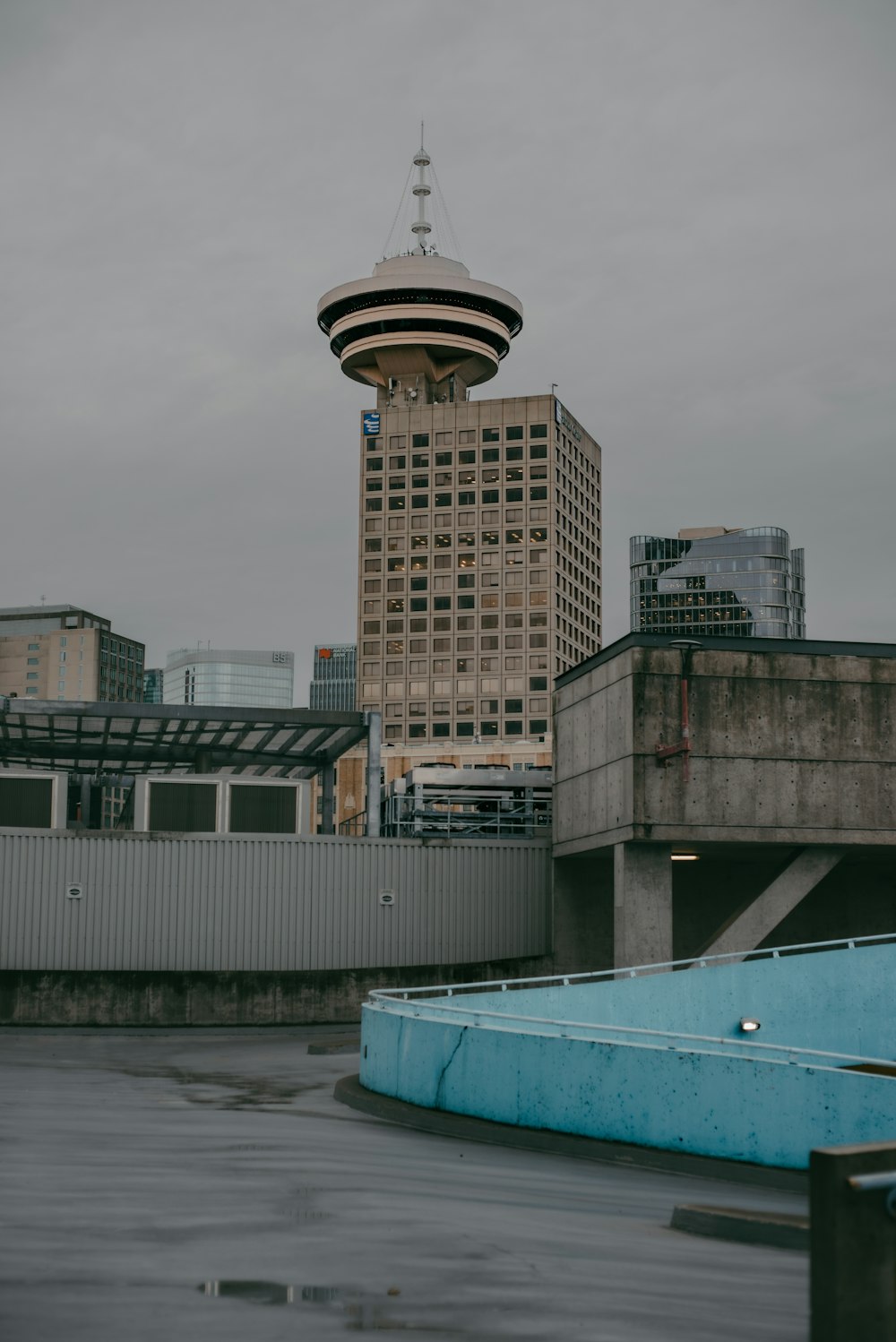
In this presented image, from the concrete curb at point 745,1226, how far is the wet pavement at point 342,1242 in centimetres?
13

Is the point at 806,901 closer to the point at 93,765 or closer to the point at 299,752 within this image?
the point at 299,752

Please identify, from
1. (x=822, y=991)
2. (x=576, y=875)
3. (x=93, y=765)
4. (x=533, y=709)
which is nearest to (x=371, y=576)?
(x=533, y=709)

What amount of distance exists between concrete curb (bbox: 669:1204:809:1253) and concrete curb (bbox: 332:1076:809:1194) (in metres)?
3.91

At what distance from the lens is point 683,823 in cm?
3509

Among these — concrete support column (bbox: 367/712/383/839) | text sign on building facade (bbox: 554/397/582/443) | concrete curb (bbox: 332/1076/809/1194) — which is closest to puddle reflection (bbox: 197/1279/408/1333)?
concrete curb (bbox: 332/1076/809/1194)

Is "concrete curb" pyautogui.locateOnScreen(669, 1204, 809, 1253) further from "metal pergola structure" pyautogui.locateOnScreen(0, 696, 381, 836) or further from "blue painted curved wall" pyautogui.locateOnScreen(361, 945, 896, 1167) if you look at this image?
"metal pergola structure" pyautogui.locateOnScreen(0, 696, 381, 836)

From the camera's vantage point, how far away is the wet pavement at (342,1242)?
776 cm

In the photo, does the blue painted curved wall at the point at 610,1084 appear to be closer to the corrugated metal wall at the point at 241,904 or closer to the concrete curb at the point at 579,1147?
the concrete curb at the point at 579,1147

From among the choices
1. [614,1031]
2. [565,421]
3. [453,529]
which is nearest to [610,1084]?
[614,1031]

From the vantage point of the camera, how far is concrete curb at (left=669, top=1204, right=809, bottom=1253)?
10250 mm

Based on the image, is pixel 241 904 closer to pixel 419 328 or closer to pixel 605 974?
pixel 605 974

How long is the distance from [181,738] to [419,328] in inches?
5578

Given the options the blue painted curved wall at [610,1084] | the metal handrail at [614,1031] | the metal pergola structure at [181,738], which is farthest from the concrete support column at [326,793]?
the blue painted curved wall at [610,1084]

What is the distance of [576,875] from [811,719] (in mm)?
9801
